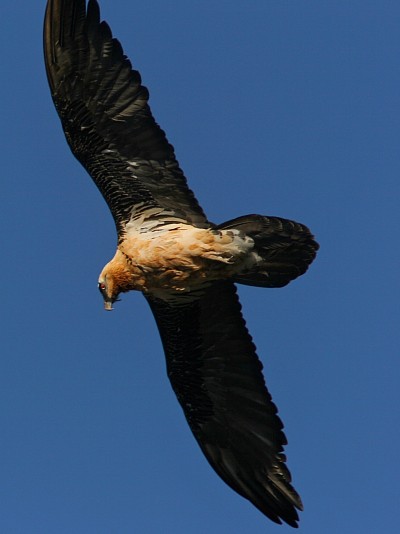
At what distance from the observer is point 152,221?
12.5m

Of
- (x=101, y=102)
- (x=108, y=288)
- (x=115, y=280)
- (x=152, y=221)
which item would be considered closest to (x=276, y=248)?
(x=152, y=221)

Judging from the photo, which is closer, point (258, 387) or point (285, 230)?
point (285, 230)

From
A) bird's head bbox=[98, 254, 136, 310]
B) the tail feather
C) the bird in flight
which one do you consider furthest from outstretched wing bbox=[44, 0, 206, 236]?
bird's head bbox=[98, 254, 136, 310]

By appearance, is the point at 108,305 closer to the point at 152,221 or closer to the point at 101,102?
the point at 152,221

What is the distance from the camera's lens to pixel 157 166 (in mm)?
12430

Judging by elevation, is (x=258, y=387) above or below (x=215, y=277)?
below

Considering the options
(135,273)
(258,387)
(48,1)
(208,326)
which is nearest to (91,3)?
(48,1)

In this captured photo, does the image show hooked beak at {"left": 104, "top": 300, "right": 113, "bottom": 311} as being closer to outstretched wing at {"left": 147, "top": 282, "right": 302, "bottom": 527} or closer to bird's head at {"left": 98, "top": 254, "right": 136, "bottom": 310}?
bird's head at {"left": 98, "top": 254, "right": 136, "bottom": 310}

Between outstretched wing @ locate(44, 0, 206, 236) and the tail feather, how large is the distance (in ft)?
2.47

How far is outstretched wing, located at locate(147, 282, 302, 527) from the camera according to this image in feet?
42.5

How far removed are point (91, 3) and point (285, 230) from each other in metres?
3.40

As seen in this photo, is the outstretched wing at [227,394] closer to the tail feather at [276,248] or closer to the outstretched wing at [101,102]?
the tail feather at [276,248]

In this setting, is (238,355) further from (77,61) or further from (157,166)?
(77,61)

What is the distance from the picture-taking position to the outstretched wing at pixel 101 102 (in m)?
12.3
